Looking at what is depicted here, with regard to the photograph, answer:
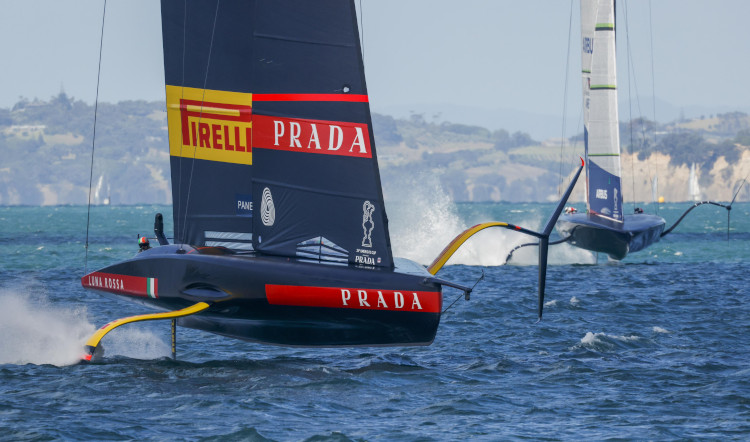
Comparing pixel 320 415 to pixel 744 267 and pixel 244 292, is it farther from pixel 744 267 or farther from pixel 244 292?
pixel 744 267

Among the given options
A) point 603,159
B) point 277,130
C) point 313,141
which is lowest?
point 313,141

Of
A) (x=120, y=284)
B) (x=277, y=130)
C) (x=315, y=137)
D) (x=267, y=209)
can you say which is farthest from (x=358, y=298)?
(x=120, y=284)

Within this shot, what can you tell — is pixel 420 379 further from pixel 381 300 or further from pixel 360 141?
pixel 360 141

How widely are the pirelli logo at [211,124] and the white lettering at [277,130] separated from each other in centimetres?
187

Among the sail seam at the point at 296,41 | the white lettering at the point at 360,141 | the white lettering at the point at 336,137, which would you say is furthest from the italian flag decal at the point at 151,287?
the sail seam at the point at 296,41

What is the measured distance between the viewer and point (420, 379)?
1133cm

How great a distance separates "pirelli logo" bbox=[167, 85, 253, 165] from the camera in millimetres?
13273

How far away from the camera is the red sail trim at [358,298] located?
438 inches

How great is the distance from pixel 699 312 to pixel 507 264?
13.0m

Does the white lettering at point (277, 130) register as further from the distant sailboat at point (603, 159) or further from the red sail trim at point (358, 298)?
the distant sailboat at point (603, 159)

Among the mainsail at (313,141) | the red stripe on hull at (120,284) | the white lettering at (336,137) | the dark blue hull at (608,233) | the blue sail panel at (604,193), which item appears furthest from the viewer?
the blue sail panel at (604,193)

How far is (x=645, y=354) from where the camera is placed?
12.9 metres

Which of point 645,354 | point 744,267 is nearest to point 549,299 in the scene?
point 645,354

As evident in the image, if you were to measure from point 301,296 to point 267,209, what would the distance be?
3.75ft
